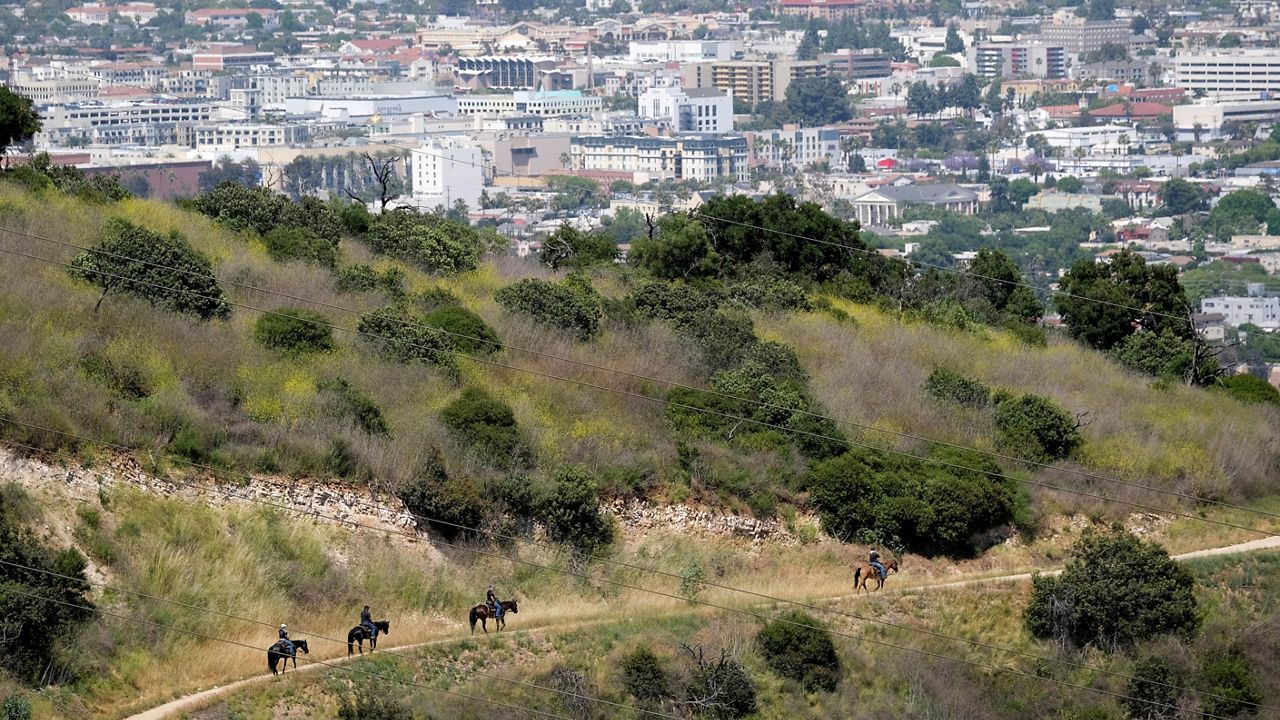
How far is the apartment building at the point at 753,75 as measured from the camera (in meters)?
162

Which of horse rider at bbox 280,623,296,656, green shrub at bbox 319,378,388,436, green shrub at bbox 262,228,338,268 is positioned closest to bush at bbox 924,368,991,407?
green shrub at bbox 319,378,388,436

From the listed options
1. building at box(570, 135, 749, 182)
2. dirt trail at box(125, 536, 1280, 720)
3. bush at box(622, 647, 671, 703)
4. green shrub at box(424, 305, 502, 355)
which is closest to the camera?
dirt trail at box(125, 536, 1280, 720)

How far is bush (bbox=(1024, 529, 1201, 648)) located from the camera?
2095 centimetres

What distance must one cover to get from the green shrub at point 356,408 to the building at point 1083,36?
158 meters

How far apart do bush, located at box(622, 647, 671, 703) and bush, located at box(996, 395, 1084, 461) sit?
21.8ft

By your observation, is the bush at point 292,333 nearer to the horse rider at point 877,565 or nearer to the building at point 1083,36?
the horse rider at point 877,565

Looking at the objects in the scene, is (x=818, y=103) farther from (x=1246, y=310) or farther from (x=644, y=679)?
(x=644, y=679)

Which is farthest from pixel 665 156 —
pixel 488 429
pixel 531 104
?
pixel 488 429

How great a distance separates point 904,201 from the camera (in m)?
113

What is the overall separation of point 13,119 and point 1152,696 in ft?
49.7

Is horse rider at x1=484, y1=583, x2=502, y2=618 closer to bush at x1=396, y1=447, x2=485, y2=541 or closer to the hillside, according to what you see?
the hillside

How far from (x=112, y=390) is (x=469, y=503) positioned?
10.3 ft

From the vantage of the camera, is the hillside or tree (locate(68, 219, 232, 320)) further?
tree (locate(68, 219, 232, 320))

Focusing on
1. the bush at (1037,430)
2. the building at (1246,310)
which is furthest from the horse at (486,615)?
the building at (1246,310)
